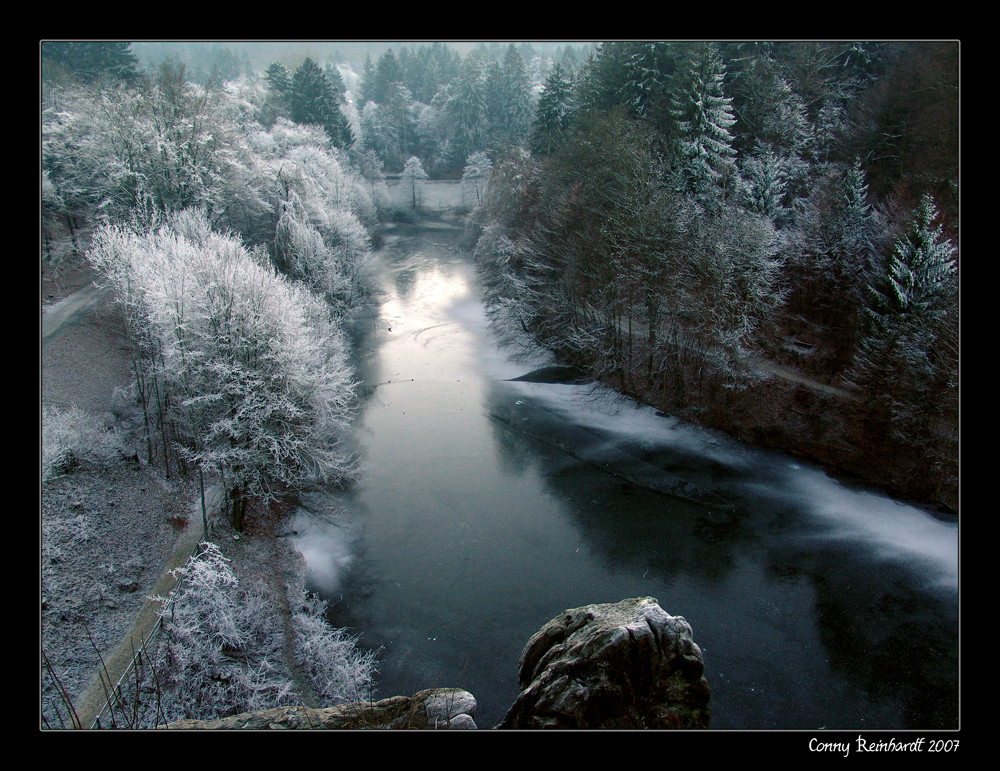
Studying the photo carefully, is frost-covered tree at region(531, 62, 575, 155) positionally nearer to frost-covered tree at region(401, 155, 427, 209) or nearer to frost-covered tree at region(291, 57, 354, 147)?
frost-covered tree at region(291, 57, 354, 147)

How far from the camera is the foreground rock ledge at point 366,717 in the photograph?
7.05 meters

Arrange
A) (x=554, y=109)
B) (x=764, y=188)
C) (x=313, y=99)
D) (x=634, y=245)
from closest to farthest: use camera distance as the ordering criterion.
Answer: (x=634, y=245), (x=764, y=188), (x=554, y=109), (x=313, y=99)

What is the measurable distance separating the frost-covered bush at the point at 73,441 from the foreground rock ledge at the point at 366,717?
36.2ft

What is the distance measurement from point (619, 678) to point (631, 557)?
384 inches

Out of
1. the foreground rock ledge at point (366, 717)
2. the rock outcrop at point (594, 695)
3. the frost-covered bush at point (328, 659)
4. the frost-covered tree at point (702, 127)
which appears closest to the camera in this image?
the foreground rock ledge at point (366, 717)

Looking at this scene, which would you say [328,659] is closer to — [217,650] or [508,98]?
[217,650]

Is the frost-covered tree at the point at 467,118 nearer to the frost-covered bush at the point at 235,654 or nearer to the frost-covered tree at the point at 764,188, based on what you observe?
the frost-covered tree at the point at 764,188

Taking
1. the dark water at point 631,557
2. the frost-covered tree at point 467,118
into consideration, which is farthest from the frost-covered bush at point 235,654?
the frost-covered tree at point 467,118

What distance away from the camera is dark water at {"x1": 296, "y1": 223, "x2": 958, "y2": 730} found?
13.5 metres

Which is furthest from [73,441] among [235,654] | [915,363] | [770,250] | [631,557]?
[915,363]

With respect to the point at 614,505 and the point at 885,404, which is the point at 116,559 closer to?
→ the point at 614,505

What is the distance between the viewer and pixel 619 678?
7.89 metres

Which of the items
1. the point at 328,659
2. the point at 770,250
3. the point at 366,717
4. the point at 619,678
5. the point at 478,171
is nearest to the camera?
the point at 366,717

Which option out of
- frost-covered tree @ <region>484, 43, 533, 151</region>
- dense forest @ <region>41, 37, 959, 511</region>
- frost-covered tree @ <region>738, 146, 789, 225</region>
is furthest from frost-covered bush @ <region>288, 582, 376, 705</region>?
frost-covered tree @ <region>484, 43, 533, 151</region>
